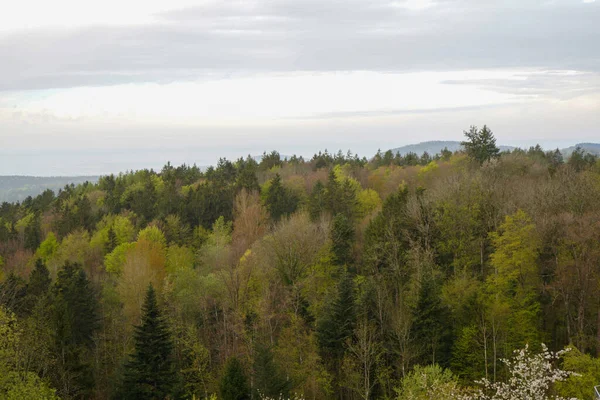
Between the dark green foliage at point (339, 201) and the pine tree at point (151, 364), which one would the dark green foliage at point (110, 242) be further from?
the pine tree at point (151, 364)

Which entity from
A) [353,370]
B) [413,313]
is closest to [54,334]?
[353,370]

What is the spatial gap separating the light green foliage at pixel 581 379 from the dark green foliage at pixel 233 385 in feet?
50.4

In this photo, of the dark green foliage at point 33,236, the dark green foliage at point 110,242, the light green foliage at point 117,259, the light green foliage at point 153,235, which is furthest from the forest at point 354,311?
the dark green foliage at point 33,236

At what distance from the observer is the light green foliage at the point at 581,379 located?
2536 cm

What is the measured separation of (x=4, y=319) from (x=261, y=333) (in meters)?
16.4

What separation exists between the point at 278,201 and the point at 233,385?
146ft

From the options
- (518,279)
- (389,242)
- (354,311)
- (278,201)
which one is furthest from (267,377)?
(278,201)

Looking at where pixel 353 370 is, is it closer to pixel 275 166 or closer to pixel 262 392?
pixel 262 392

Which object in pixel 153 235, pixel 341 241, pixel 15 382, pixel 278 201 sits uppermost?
pixel 278 201

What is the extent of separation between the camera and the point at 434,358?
3316 cm

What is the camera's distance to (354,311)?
34.8m

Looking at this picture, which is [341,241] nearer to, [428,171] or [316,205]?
[316,205]

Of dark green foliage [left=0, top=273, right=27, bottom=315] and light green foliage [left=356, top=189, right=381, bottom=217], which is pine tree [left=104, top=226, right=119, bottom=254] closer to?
dark green foliage [left=0, top=273, right=27, bottom=315]

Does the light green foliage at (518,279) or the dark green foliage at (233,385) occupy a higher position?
the light green foliage at (518,279)
